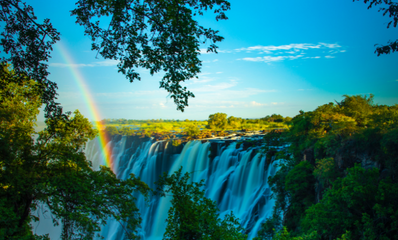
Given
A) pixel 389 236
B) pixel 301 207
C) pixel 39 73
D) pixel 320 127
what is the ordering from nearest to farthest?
pixel 39 73
pixel 389 236
pixel 301 207
pixel 320 127

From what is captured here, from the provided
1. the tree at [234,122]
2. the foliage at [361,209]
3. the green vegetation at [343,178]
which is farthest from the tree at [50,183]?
the tree at [234,122]

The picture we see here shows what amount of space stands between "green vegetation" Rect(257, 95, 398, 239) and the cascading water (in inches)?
100

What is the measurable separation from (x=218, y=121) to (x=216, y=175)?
30130 mm

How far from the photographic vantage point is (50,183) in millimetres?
5434

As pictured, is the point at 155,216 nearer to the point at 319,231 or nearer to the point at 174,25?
the point at 319,231

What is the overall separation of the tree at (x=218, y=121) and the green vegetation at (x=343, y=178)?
3177 centimetres

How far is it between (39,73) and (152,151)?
27.7 m

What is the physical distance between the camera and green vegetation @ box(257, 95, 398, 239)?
7438 mm

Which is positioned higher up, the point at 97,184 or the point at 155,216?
the point at 97,184

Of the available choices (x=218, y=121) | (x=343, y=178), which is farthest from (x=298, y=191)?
(x=218, y=121)

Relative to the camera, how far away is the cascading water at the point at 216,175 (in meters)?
16.3

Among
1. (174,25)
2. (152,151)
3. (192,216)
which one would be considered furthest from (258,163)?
(152,151)

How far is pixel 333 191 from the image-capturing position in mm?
8523

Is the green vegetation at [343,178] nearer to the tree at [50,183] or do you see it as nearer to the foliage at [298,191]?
the foliage at [298,191]
